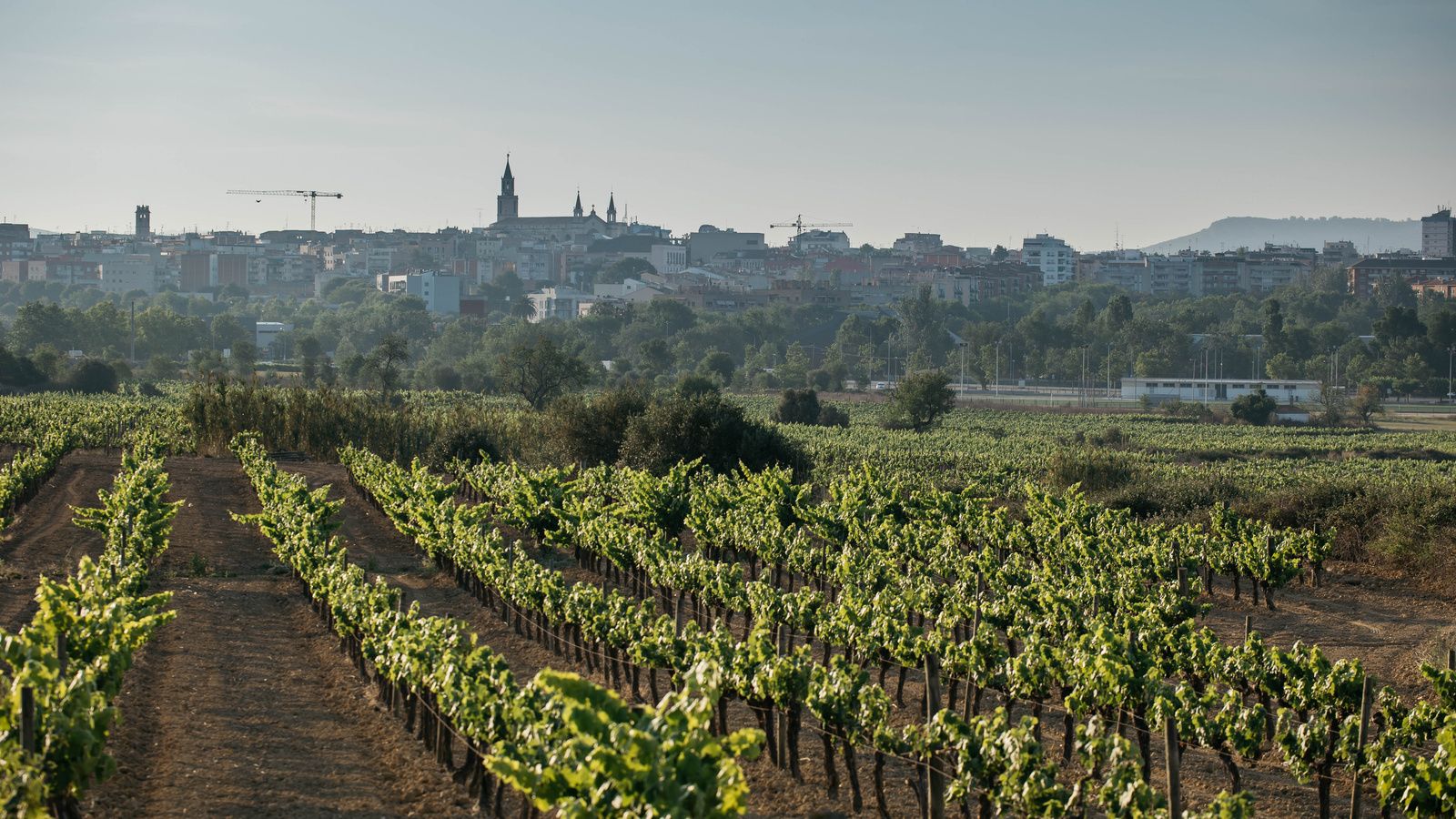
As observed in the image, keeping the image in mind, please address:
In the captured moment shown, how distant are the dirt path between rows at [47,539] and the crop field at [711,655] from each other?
0.47 ft

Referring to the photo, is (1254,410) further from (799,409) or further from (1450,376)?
(1450,376)

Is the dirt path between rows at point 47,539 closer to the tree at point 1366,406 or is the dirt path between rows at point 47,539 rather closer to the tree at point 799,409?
the tree at point 799,409

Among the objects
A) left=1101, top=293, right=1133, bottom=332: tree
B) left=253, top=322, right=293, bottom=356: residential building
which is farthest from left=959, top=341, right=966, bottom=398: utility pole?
left=253, top=322, right=293, bottom=356: residential building

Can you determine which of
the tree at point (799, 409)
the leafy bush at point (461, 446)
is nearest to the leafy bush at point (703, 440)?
the leafy bush at point (461, 446)

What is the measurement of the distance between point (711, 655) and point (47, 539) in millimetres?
19596

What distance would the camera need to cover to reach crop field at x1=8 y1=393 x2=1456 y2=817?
11797 mm

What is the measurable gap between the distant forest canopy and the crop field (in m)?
61.5

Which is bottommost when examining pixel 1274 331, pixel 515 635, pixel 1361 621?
pixel 1361 621

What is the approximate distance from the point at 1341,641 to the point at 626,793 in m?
16.8

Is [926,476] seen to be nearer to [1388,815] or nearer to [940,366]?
[1388,815]

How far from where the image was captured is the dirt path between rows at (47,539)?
2275 centimetres

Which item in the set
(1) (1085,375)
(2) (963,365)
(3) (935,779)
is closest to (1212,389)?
(1) (1085,375)

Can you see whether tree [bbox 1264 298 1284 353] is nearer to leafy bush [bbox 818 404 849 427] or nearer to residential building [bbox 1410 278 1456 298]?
leafy bush [bbox 818 404 849 427]

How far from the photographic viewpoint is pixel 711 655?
49.3 ft
